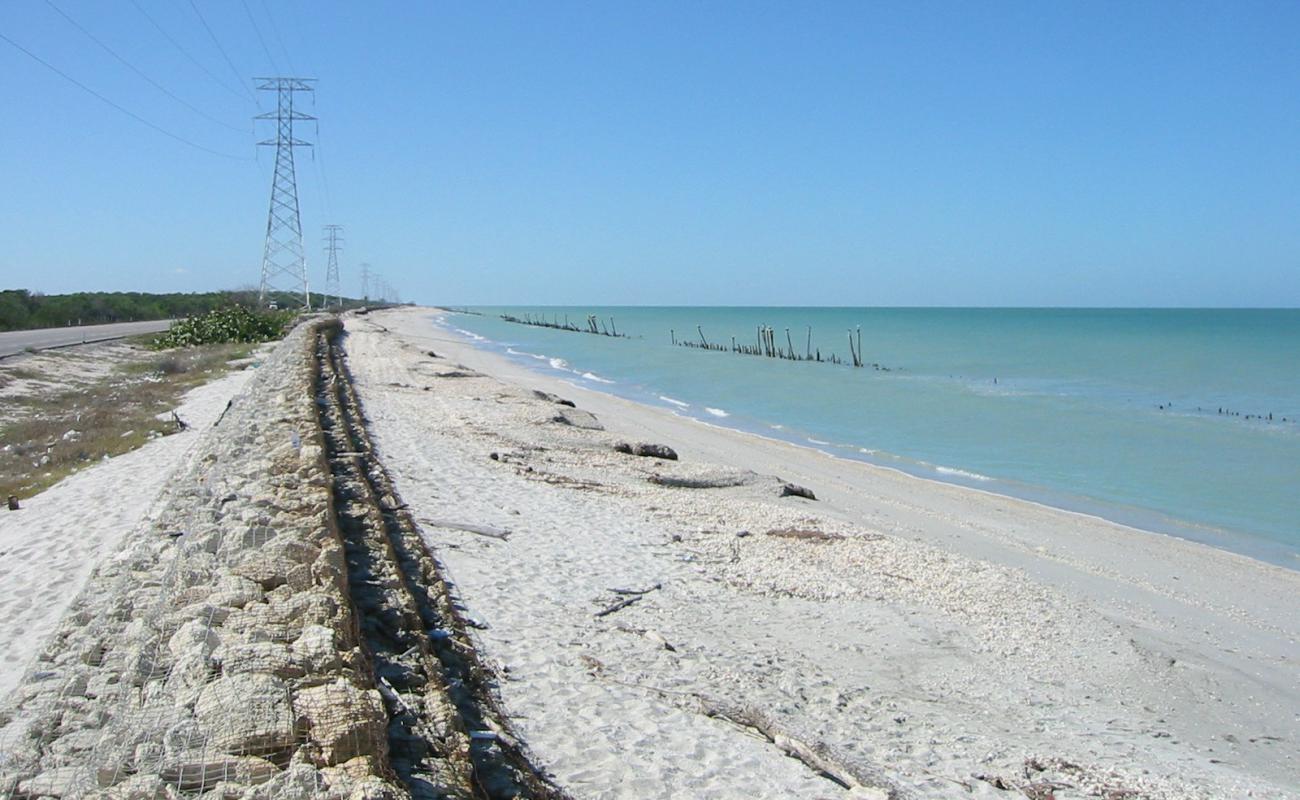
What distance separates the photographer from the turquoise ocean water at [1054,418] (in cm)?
1633

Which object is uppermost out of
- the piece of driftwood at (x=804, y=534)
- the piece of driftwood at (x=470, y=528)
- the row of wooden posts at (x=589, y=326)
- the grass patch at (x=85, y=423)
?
the row of wooden posts at (x=589, y=326)

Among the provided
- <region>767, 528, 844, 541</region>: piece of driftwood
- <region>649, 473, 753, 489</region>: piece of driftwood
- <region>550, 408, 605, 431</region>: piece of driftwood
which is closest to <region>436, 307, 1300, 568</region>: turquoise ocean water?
<region>550, 408, 605, 431</region>: piece of driftwood

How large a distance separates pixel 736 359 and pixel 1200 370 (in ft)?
79.7

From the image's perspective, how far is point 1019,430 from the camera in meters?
25.0

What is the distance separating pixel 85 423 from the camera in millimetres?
16156

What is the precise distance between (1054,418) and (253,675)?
2727 centimetres

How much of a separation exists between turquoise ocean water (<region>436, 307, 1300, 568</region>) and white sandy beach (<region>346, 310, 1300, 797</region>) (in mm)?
2849

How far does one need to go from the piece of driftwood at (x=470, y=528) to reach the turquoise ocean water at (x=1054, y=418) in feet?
33.3

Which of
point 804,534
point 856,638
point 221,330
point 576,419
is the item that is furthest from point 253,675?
point 221,330

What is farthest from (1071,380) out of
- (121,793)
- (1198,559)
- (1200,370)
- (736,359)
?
(121,793)

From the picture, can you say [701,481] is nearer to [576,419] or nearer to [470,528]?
[470,528]

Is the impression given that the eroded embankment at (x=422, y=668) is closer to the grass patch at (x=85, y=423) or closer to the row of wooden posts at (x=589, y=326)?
the grass patch at (x=85, y=423)

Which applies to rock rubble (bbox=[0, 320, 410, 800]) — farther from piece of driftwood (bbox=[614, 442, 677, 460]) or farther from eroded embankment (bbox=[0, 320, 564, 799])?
piece of driftwood (bbox=[614, 442, 677, 460])

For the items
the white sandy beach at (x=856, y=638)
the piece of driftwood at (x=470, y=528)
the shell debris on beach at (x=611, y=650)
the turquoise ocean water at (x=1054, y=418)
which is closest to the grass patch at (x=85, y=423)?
the shell debris on beach at (x=611, y=650)
